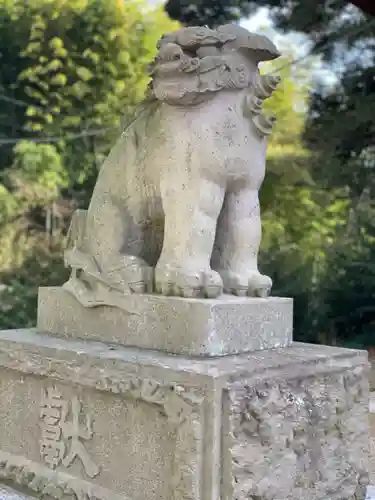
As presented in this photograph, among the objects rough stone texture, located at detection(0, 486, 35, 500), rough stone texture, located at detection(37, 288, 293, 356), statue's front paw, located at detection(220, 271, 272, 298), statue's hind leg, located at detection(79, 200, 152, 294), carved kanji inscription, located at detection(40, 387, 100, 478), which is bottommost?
rough stone texture, located at detection(0, 486, 35, 500)

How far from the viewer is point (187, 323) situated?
1541 millimetres

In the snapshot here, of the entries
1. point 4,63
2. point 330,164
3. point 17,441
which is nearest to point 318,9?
point 330,164

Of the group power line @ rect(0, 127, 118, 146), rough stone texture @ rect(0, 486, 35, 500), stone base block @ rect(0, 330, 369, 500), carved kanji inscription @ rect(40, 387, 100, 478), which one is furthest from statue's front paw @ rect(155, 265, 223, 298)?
power line @ rect(0, 127, 118, 146)

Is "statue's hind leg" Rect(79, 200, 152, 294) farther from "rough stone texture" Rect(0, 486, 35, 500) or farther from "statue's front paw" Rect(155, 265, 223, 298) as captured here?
"rough stone texture" Rect(0, 486, 35, 500)

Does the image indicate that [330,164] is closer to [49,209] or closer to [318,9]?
[318,9]

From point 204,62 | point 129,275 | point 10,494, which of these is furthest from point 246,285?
point 10,494

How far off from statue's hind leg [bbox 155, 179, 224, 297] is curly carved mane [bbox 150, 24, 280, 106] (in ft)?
0.70

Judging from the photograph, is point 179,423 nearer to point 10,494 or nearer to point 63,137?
point 10,494

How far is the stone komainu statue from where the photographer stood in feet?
5.37

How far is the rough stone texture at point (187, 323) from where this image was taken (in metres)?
1.53

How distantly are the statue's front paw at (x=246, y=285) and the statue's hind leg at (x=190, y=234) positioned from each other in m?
0.09

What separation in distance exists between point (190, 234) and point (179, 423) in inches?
18.2

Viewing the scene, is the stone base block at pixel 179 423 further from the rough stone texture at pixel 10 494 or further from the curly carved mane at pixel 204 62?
the curly carved mane at pixel 204 62

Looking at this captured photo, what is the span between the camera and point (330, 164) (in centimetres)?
563
